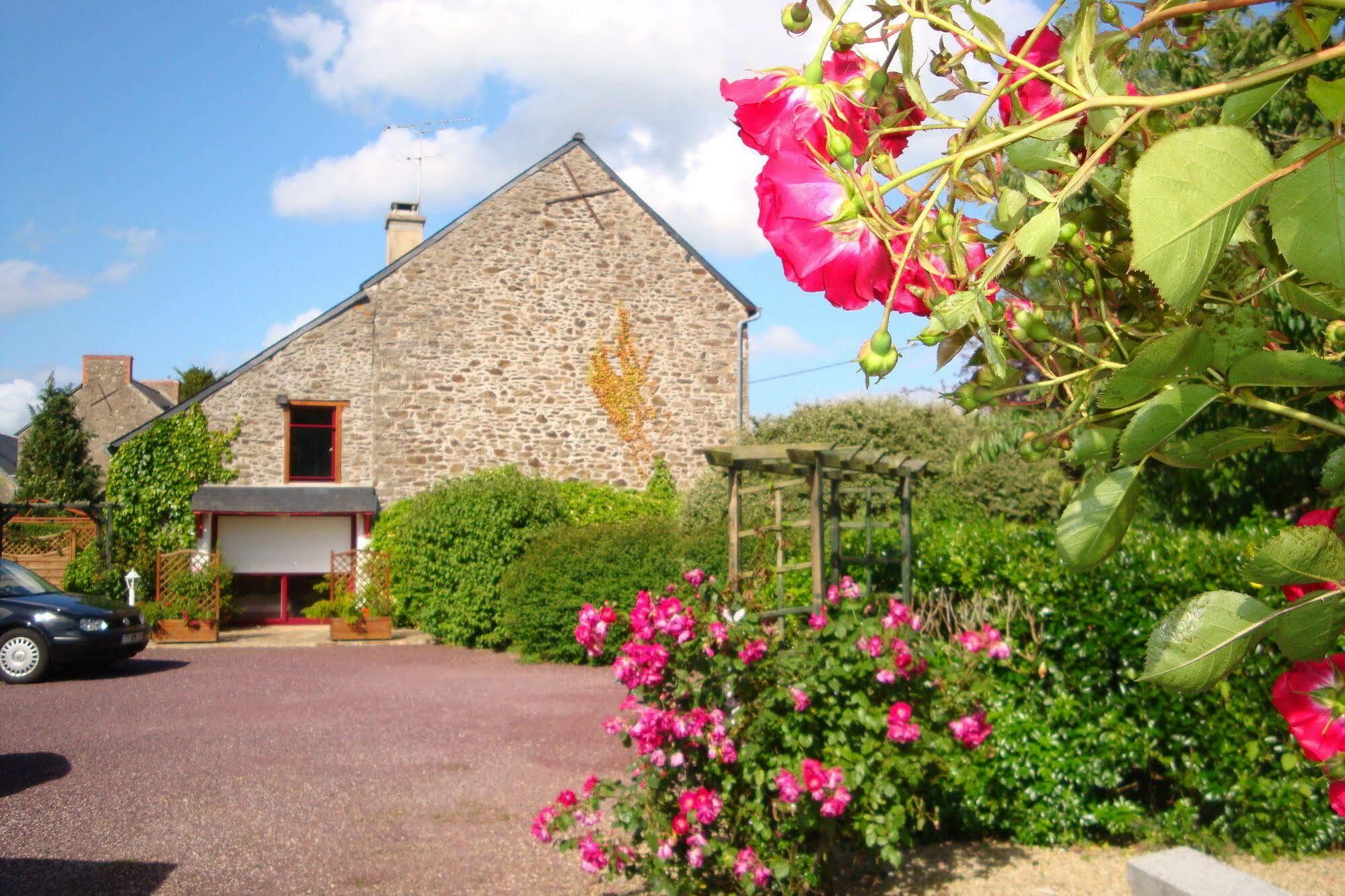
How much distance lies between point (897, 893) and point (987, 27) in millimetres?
4614

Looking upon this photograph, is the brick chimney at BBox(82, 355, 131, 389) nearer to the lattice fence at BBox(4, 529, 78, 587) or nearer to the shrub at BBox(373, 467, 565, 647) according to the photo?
the lattice fence at BBox(4, 529, 78, 587)

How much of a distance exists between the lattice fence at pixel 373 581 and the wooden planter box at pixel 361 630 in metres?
0.31

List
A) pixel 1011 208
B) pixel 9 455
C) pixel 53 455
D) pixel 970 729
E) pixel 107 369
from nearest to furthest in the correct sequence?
1. pixel 1011 208
2. pixel 970 729
3. pixel 53 455
4. pixel 107 369
5. pixel 9 455

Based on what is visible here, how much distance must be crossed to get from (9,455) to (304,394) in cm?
2252

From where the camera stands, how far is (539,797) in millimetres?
7039

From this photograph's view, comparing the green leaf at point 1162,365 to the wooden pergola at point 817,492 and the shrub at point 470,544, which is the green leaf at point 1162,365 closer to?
the wooden pergola at point 817,492

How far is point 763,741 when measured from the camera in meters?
4.30

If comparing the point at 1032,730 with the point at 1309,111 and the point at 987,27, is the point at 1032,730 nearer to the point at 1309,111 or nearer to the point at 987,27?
the point at 1309,111

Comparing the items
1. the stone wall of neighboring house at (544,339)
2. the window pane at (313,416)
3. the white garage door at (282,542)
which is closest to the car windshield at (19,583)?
the white garage door at (282,542)

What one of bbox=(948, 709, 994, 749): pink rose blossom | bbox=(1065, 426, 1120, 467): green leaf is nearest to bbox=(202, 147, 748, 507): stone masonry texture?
bbox=(948, 709, 994, 749): pink rose blossom

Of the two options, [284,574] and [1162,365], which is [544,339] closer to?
[284,574]

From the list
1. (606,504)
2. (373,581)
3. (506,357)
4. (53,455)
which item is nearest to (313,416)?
(373,581)

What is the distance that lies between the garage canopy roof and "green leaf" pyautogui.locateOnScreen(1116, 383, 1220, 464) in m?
16.5

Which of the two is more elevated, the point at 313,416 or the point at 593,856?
the point at 313,416
